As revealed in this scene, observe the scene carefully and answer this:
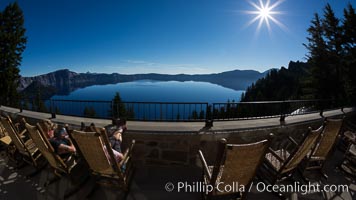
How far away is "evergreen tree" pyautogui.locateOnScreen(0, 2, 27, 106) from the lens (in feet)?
39.8

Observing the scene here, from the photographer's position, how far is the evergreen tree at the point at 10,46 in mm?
12133

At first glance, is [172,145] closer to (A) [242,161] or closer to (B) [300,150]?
(A) [242,161]

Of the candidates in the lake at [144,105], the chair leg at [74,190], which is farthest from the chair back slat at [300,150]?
the chair leg at [74,190]

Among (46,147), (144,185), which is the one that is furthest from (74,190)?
(144,185)

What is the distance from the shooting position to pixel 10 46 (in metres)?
12.3

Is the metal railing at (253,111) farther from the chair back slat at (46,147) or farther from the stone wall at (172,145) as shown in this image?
the chair back slat at (46,147)

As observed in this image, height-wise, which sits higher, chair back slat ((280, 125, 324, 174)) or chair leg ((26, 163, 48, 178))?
Answer: chair back slat ((280, 125, 324, 174))

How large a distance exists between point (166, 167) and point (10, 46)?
16212mm

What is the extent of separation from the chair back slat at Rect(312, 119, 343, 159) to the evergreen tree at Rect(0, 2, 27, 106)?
55.9ft

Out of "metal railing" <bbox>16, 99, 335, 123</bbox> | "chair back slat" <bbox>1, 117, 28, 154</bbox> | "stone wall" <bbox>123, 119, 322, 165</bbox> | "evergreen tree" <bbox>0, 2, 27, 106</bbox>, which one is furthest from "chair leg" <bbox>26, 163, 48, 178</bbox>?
"evergreen tree" <bbox>0, 2, 27, 106</bbox>

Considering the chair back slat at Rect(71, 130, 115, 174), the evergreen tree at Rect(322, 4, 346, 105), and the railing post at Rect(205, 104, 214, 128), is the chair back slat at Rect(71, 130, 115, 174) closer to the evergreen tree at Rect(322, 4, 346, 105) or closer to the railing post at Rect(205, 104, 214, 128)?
the railing post at Rect(205, 104, 214, 128)

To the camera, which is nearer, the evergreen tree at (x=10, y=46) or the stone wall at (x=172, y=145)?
the stone wall at (x=172, y=145)

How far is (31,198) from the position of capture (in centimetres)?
230

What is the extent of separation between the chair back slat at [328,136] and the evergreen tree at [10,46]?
17039 mm
